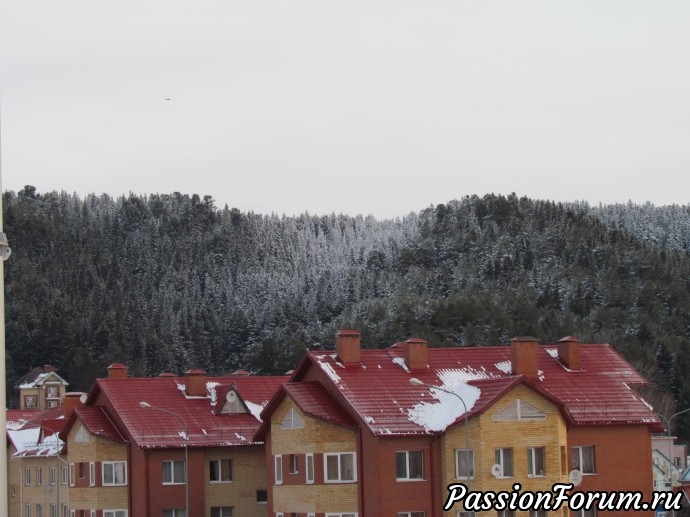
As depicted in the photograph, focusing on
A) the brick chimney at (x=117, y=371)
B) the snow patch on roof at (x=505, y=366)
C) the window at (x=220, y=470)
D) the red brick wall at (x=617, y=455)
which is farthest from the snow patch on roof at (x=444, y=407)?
the brick chimney at (x=117, y=371)

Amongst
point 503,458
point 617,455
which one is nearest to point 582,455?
point 617,455

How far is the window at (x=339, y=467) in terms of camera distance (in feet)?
190

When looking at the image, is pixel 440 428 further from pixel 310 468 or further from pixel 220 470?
pixel 220 470

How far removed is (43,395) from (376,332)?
44.3 metres

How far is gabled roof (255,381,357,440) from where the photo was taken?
58.2 m

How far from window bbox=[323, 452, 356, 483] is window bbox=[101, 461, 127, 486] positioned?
15.9 meters

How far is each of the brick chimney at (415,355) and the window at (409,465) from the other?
5.09 meters

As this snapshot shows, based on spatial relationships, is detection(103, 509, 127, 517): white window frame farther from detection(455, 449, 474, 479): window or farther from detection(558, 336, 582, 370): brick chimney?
detection(558, 336, 582, 370): brick chimney

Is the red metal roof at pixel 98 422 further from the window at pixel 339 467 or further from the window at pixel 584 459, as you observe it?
the window at pixel 584 459

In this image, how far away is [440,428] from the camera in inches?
2242

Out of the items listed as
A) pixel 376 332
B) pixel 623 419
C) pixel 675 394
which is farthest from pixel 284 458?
pixel 376 332

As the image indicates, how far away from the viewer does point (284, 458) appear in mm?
60594

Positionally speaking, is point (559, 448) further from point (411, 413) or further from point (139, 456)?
point (139, 456)

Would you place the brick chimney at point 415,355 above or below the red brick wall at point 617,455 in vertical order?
above
